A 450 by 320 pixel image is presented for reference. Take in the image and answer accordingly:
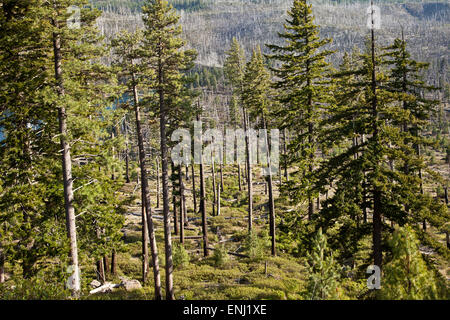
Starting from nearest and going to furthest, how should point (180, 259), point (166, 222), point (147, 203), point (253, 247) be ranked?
point (166, 222)
point (147, 203)
point (180, 259)
point (253, 247)

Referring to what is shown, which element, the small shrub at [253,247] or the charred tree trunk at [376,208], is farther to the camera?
the small shrub at [253,247]

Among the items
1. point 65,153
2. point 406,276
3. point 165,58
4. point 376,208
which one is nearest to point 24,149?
point 65,153

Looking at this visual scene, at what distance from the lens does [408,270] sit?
22.6 ft

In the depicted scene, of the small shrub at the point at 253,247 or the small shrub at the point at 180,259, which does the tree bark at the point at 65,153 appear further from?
the small shrub at the point at 253,247

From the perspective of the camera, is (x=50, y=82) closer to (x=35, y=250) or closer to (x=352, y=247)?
(x=35, y=250)

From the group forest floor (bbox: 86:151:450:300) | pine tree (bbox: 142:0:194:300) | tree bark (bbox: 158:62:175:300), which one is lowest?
forest floor (bbox: 86:151:450:300)

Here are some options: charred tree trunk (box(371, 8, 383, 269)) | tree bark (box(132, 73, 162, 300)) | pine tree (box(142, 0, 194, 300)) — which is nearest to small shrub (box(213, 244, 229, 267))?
tree bark (box(132, 73, 162, 300))

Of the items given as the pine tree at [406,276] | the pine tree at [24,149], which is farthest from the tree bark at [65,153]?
the pine tree at [406,276]

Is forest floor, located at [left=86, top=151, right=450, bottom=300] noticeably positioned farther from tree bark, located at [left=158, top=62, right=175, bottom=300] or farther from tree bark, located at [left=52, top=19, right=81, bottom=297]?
tree bark, located at [left=52, top=19, right=81, bottom=297]

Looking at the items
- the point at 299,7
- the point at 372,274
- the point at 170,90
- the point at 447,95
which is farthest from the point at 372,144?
the point at 447,95

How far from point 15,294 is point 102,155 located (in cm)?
551

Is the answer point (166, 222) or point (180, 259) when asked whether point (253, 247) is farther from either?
point (166, 222)

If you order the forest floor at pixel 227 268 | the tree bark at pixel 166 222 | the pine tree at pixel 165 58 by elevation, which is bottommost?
the forest floor at pixel 227 268

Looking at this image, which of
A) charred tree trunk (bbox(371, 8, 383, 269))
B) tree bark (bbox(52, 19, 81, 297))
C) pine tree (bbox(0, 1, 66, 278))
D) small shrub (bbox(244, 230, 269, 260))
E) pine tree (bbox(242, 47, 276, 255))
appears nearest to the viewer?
tree bark (bbox(52, 19, 81, 297))
